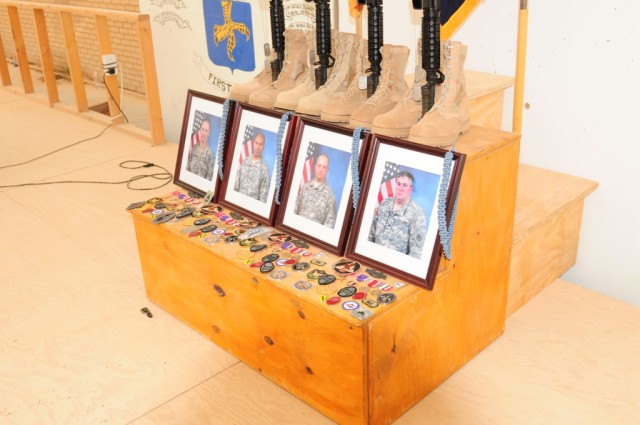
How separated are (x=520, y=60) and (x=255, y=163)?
0.91 meters

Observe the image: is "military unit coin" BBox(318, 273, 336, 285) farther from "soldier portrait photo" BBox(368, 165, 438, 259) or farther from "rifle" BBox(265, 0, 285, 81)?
"rifle" BBox(265, 0, 285, 81)

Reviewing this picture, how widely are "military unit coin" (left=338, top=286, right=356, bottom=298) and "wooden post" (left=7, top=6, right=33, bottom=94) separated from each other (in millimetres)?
4811

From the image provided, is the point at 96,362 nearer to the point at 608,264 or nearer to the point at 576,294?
the point at 576,294

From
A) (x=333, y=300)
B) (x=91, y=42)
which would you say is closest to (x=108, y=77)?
(x=91, y=42)

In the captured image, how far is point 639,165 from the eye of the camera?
2.11m

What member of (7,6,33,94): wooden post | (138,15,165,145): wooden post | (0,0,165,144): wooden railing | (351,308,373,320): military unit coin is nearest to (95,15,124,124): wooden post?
(0,0,165,144): wooden railing

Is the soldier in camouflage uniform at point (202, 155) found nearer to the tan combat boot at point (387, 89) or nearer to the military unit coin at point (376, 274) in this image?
the tan combat boot at point (387, 89)

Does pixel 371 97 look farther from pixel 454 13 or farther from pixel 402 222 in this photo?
pixel 454 13

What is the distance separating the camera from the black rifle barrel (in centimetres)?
206

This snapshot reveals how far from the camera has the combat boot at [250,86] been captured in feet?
6.77

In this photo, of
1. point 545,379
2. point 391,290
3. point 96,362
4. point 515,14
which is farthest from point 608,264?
point 96,362

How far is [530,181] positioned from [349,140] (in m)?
0.90

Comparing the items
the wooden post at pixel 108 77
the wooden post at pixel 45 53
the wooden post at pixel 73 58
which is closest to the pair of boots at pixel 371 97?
the wooden post at pixel 108 77

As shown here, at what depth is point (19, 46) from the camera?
5.36 m
